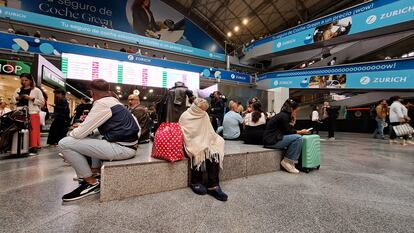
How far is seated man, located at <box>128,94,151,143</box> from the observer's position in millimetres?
3551

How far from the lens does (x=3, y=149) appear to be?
3592 millimetres

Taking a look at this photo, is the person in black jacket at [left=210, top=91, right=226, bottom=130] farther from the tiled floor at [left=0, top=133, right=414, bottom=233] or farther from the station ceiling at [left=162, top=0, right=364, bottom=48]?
the station ceiling at [left=162, top=0, right=364, bottom=48]

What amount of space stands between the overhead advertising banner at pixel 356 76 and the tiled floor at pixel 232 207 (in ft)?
18.6

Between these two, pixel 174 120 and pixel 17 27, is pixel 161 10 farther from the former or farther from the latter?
pixel 174 120

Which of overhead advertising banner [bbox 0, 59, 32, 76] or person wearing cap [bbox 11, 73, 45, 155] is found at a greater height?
overhead advertising banner [bbox 0, 59, 32, 76]

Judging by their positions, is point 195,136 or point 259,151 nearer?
point 195,136

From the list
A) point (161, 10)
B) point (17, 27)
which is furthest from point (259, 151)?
point (161, 10)

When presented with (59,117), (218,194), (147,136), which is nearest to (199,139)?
(218,194)

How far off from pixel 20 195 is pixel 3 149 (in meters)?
2.35

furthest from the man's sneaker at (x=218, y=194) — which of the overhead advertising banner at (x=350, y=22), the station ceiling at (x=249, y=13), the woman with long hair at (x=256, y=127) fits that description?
the station ceiling at (x=249, y=13)

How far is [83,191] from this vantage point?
1975 mm

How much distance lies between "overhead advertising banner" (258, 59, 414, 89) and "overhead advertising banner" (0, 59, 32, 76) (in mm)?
10322

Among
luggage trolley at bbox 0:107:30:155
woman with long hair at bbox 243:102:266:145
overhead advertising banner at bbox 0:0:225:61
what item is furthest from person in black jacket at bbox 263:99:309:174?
overhead advertising banner at bbox 0:0:225:61

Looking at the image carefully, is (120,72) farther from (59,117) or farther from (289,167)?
(289,167)
